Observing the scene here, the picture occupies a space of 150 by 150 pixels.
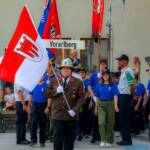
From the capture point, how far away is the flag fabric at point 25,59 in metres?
10.9

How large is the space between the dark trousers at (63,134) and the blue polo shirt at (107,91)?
3236 mm

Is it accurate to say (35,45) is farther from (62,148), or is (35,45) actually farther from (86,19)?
(86,19)

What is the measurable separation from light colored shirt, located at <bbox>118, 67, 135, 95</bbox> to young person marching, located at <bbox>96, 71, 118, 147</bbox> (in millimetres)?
214

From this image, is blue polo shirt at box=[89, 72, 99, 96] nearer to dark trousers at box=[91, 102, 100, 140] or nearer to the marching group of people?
the marching group of people

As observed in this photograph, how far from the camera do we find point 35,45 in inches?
436

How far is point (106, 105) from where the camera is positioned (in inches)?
538

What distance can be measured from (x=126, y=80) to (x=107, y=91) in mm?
539

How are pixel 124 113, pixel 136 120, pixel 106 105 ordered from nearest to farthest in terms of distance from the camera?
pixel 106 105 → pixel 124 113 → pixel 136 120

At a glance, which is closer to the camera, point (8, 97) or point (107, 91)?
point (107, 91)

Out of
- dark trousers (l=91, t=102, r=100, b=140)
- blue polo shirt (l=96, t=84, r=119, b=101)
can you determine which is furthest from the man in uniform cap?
dark trousers (l=91, t=102, r=100, b=140)

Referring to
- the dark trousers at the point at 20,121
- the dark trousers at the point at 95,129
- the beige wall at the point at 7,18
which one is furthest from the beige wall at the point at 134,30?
the dark trousers at the point at 20,121

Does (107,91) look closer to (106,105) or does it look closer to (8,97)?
(106,105)

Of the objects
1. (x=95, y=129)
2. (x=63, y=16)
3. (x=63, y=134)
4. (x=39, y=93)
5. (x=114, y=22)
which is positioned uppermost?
(x=63, y=16)

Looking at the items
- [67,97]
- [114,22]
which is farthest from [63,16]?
[67,97]
